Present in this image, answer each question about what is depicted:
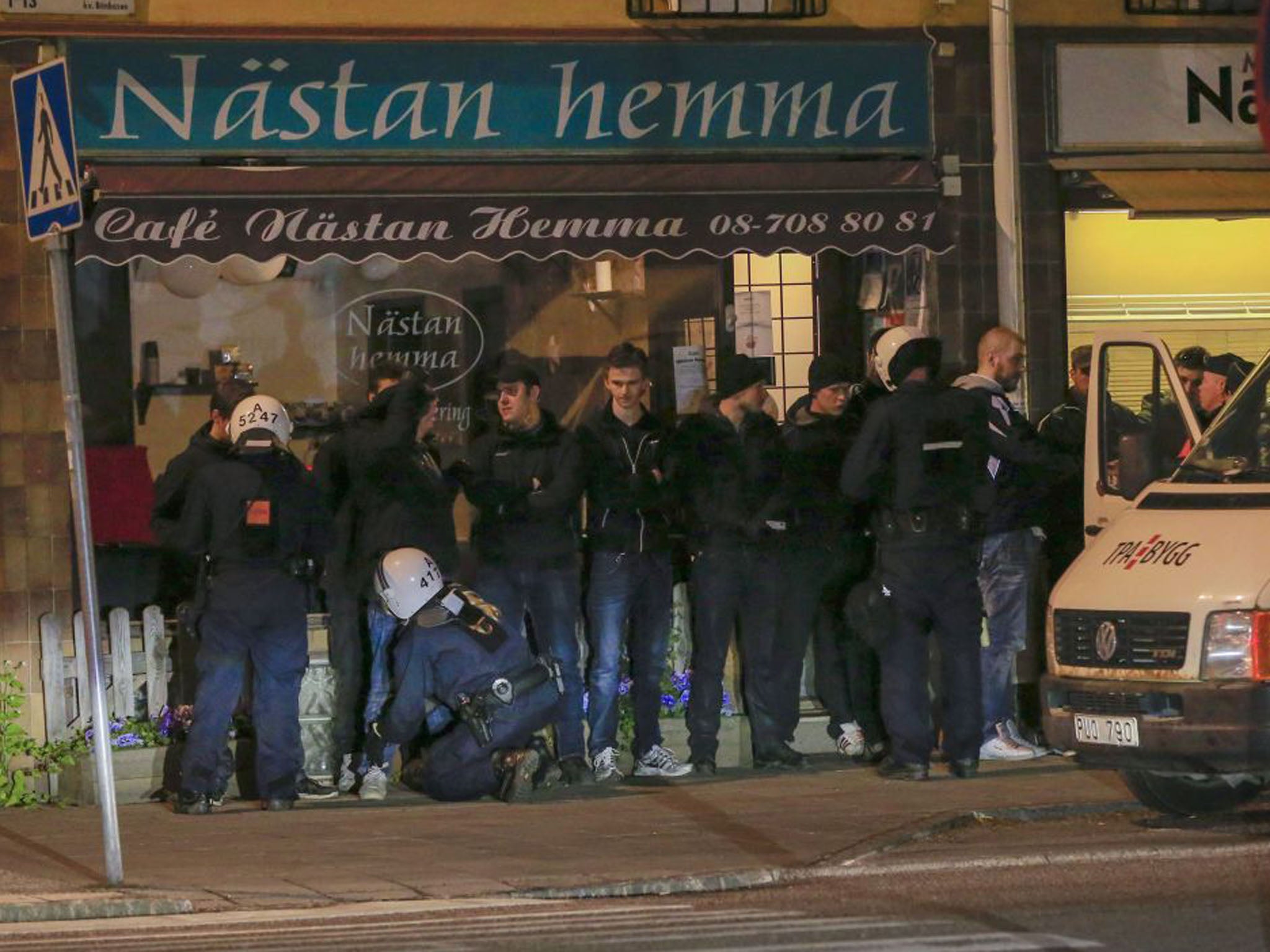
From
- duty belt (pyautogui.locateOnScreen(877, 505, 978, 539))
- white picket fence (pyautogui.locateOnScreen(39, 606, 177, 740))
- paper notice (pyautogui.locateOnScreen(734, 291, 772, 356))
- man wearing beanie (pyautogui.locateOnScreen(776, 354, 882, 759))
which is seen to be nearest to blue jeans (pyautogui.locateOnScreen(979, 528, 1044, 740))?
man wearing beanie (pyautogui.locateOnScreen(776, 354, 882, 759))

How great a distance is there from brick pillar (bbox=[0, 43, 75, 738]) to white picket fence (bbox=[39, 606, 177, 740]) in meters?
0.31

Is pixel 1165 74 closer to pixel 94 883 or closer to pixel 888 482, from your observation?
pixel 888 482

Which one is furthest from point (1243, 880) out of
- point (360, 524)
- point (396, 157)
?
point (396, 157)

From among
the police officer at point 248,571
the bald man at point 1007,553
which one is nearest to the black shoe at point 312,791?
the police officer at point 248,571

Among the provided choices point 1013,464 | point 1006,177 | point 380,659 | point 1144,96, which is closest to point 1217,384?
point 1013,464

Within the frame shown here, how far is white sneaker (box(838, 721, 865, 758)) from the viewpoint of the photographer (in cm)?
1334

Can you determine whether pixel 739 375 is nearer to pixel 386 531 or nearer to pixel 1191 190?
pixel 386 531

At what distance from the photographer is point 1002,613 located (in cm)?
1338

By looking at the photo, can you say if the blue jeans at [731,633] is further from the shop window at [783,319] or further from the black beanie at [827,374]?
the shop window at [783,319]

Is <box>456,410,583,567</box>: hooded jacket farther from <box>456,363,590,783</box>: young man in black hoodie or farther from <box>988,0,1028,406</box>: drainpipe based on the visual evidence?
<box>988,0,1028,406</box>: drainpipe

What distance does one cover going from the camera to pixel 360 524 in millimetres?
12680

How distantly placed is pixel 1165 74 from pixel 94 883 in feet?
27.6

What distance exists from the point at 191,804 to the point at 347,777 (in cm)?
96

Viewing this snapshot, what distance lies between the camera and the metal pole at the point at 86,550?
31.8 feet
